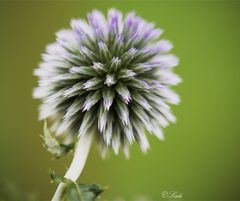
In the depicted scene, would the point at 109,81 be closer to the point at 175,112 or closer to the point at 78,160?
the point at 78,160

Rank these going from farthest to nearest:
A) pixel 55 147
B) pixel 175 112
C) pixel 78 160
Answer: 1. pixel 175 112
2. pixel 78 160
3. pixel 55 147

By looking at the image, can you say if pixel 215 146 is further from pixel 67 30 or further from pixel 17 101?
pixel 67 30

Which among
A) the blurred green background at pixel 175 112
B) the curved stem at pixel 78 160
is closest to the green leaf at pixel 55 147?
the curved stem at pixel 78 160

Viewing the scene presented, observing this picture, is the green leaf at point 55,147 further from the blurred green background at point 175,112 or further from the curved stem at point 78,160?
the blurred green background at point 175,112

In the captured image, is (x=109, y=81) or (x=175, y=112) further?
(x=175, y=112)

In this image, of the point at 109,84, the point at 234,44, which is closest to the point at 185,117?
the point at 234,44

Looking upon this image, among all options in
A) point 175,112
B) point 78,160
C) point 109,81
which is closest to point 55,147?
point 78,160

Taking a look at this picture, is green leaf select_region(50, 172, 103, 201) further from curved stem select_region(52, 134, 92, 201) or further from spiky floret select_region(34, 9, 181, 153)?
spiky floret select_region(34, 9, 181, 153)
